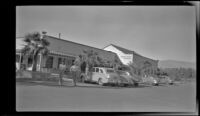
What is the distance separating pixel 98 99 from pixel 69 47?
1.56 meters

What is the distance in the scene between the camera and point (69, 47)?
5.61 m

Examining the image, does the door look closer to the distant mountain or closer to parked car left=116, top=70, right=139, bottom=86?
parked car left=116, top=70, right=139, bottom=86

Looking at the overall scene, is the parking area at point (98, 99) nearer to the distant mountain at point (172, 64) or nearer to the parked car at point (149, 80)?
the parked car at point (149, 80)

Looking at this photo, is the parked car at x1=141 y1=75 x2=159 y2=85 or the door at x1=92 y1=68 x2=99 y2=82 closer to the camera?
the door at x1=92 y1=68 x2=99 y2=82

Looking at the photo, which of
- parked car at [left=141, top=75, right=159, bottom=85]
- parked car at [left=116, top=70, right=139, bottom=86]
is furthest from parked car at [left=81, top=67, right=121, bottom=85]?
parked car at [left=141, top=75, right=159, bottom=85]

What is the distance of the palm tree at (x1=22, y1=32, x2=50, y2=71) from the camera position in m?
5.60

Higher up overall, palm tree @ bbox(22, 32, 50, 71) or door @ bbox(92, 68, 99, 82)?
palm tree @ bbox(22, 32, 50, 71)

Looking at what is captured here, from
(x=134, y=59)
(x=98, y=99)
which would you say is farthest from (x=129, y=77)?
(x=98, y=99)

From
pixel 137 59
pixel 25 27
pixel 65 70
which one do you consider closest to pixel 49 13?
pixel 25 27

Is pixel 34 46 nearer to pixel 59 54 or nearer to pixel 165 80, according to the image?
pixel 59 54

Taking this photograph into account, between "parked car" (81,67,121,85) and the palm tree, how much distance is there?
1.26 metres

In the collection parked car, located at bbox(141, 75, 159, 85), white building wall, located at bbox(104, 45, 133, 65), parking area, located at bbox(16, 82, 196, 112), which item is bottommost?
parking area, located at bbox(16, 82, 196, 112)
